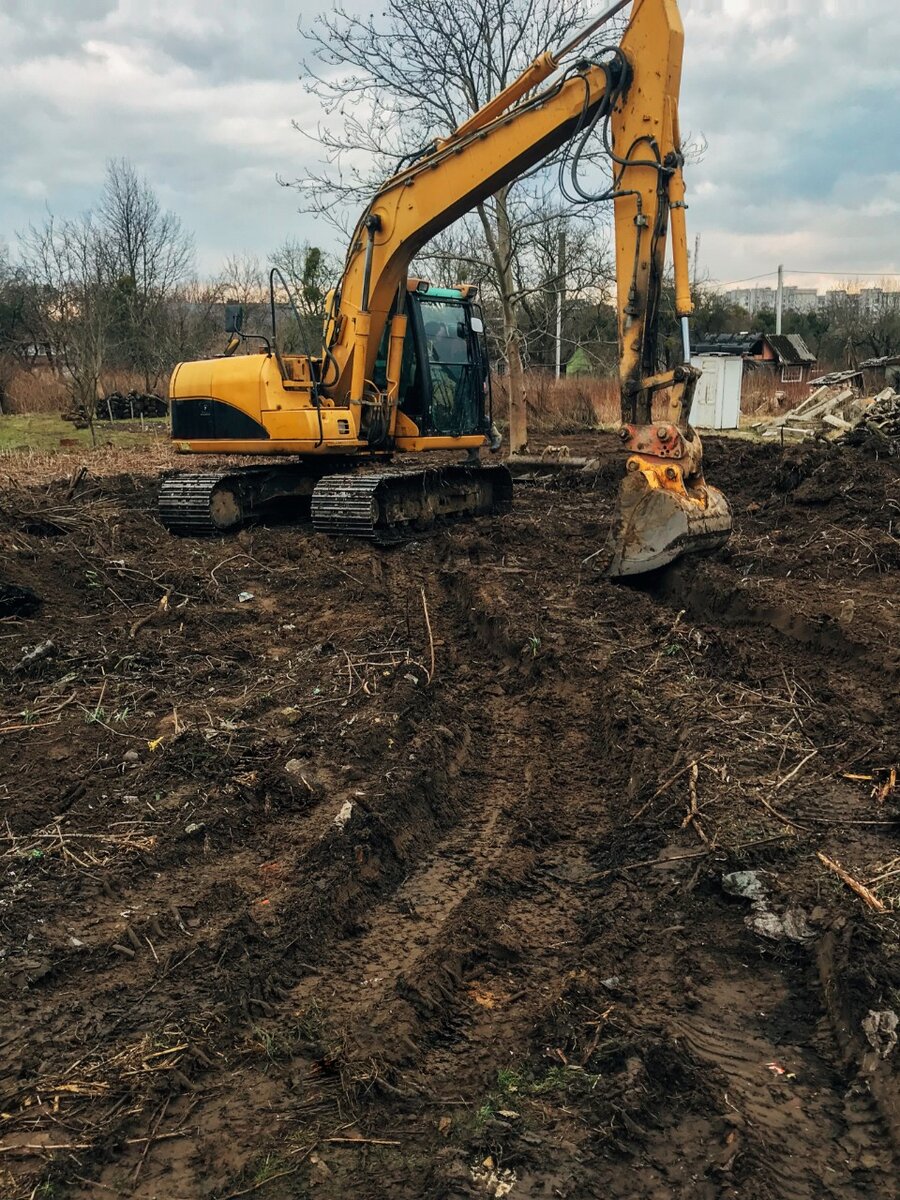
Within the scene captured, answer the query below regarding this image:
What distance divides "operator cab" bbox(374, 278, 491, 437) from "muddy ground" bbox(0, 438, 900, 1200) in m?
3.96

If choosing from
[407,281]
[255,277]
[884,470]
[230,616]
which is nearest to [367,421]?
[407,281]

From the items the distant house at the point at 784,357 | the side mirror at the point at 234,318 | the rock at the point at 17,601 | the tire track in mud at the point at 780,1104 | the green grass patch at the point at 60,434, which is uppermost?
the distant house at the point at 784,357

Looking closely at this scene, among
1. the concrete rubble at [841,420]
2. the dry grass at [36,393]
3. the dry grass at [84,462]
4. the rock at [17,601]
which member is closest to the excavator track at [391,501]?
the rock at [17,601]

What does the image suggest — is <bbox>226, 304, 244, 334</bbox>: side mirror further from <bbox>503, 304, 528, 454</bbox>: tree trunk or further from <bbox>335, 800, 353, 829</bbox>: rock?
<bbox>503, 304, 528, 454</bbox>: tree trunk

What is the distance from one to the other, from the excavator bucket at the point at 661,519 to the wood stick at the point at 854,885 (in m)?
3.66

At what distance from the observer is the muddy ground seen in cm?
245

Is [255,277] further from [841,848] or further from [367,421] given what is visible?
[841,848]

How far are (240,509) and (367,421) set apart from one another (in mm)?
1826

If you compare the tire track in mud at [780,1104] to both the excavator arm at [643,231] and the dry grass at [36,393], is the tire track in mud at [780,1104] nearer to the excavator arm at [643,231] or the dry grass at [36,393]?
the excavator arm at [643,231]

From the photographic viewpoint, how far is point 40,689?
569 centimetres

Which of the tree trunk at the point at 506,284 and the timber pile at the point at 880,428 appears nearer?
the timber pile at the point at 880,428

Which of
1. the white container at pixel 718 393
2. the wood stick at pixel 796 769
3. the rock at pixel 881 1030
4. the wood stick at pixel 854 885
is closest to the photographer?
the rock at pixel 881 1030

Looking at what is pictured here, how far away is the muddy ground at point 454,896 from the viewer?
245 cm

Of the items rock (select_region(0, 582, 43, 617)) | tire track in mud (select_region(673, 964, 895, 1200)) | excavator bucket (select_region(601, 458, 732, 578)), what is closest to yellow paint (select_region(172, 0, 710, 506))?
excavator bucket (select_region(601, 458, 732, 578))
